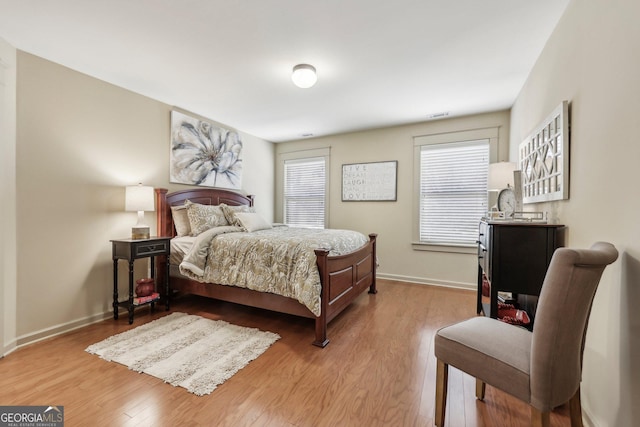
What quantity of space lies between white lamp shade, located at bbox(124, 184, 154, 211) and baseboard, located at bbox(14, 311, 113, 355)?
1174mm

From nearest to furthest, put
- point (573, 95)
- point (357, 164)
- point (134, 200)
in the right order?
point (573, 95)
point (134, 200)
point (357, 164)

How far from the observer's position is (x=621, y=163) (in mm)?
1231

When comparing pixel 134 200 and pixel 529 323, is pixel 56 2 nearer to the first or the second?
pixel 134 200

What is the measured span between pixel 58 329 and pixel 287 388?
237 centimetres

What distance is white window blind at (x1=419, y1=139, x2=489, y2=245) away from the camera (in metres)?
3.88

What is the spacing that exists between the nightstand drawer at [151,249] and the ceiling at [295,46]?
1.77 metres

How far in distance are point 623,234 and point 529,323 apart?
4.33 ft

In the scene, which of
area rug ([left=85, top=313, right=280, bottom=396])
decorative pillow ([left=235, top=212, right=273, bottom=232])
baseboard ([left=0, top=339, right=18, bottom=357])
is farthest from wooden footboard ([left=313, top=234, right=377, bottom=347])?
baseboard ([left=0, top=339, right=18, bottom=357])

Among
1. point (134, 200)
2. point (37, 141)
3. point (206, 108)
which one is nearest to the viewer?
point (37, 141)

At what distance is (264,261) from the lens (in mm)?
2629

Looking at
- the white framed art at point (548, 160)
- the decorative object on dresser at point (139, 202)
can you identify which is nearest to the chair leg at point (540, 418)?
the white framed art at point (548, 160)

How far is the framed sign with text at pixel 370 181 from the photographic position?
445 centimetres

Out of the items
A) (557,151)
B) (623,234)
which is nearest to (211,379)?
(623,234)

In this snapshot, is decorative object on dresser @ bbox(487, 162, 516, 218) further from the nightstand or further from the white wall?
the white wall
